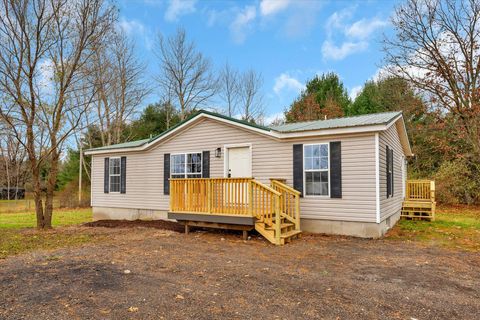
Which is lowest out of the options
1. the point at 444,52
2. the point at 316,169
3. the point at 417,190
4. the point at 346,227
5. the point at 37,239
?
the point at 37,239

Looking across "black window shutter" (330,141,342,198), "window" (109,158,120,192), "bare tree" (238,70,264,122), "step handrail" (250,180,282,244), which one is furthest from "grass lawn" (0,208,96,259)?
"bare tree" (238,70,264,122)

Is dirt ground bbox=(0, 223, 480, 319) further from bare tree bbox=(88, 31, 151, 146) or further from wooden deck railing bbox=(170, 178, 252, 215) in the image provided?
bare tree bbox=(88, 31, 151, 146)

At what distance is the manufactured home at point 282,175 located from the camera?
743cm

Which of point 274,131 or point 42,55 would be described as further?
point 42,55

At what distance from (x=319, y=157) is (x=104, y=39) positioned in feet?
25.6

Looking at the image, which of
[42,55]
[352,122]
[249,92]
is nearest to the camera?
[352,122]

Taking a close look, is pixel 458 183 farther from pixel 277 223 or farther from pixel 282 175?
pixel 277 223

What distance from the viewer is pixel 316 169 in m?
8.14

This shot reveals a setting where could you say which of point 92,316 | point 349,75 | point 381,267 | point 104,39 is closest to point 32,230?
point 104,39

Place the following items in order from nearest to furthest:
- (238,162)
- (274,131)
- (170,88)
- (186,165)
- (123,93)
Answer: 1. (274,131)
2. (238,162)
3. (186,165)
4. (123,93)
5. (170,88)

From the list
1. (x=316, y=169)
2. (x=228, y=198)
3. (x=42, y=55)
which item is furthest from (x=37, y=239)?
(x=316, y=169)

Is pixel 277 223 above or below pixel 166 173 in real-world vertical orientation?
below

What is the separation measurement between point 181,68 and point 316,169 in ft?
60.1

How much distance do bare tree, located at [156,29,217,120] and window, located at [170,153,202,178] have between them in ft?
44.5
